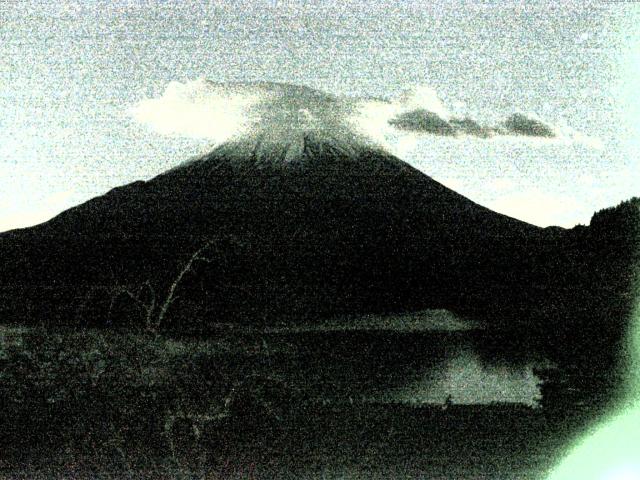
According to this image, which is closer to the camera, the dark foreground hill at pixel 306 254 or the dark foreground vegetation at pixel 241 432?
the dark foreground vegetation at pixel 241 432

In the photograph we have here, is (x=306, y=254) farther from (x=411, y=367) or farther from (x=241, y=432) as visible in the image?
(x=241, y=432)

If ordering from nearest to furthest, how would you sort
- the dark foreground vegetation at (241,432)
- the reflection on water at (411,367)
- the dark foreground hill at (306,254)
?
the dark foreground vegetation at (241,432)
the reflection on water at (411,367)
the dark foreground hill at (306,254)

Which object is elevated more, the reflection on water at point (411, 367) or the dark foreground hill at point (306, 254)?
the dark foreground hill at point (306, 254)

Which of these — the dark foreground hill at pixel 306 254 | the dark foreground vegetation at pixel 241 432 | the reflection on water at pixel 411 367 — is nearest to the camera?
the dark foreground vegetation at pixel 241 432

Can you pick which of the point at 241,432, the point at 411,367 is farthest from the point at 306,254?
the point at 241,432
